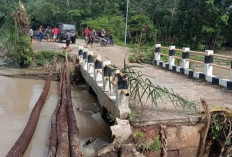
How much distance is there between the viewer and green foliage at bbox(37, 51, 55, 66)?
59.1ft

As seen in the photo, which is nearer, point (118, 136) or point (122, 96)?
point (118, 136)

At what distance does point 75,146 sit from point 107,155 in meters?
0.72

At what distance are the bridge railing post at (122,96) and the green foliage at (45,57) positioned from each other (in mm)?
12392

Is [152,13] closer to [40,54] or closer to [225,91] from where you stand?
[40,54]

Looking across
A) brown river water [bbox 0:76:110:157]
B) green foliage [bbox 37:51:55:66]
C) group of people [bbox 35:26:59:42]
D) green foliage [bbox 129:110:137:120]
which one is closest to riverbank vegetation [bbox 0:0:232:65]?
green foliage [bbox 37:51:55:66]

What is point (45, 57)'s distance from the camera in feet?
61.4

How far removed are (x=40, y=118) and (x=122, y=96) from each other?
12.2ft

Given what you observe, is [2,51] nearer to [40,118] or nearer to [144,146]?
[40,118]

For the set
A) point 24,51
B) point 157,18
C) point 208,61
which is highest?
point 157,18

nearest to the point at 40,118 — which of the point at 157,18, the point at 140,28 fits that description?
the point at 140,28

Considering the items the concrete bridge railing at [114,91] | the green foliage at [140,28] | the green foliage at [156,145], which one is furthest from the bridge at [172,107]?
the green foliage at [140,28]

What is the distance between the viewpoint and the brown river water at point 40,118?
6.73 metres

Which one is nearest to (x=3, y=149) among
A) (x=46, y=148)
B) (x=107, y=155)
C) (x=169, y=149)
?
(x=46, y=148)

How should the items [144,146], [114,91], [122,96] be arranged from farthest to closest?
[114,91], [122,96], [144,146]
